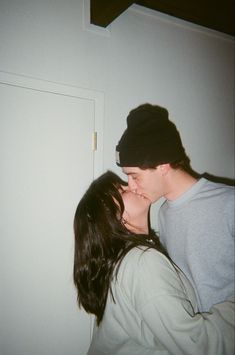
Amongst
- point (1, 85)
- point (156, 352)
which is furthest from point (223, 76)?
point (156, 352)

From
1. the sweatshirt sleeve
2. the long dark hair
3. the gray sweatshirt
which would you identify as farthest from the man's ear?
the sweatshirt sleeve

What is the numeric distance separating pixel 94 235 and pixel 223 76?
86.0 inches

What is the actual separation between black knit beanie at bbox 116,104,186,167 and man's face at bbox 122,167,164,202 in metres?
0.06

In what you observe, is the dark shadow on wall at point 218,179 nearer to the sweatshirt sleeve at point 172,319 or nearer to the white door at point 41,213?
the white door at point 41,213

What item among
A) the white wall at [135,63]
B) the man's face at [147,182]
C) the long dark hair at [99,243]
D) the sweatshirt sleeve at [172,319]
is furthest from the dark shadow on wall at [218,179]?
the sweatshirt sleeve at [172,319]

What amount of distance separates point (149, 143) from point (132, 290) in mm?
869

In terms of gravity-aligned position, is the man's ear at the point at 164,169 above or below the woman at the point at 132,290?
above

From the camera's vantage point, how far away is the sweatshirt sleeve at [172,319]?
3.75 feet

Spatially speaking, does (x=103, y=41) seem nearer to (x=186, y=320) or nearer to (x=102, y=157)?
(x=102, y=157)

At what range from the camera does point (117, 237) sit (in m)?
1.48

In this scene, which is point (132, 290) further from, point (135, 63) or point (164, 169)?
point (135, 63)

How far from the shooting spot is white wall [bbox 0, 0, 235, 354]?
1.90 metres

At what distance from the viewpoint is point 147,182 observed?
1765 millimetres

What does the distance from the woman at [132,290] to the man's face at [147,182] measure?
63mm
